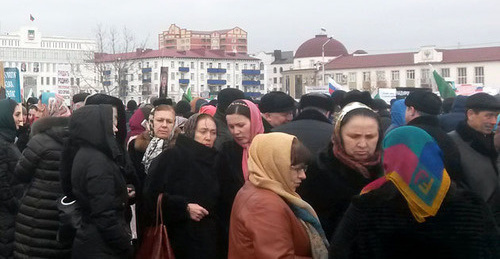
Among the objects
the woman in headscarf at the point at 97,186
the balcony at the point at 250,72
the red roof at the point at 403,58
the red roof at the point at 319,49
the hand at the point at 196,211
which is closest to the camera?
the woman in headscarf at the point at 97,186

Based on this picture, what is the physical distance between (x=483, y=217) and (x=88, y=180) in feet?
8.34

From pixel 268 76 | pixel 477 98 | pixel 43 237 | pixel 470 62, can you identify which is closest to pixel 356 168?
pixel 477 98

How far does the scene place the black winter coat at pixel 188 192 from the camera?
4.95 meters

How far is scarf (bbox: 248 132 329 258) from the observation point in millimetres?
3572

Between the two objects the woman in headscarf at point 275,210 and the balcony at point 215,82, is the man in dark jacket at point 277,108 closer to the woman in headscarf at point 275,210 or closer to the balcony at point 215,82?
the woman in headscarf at point 275,210

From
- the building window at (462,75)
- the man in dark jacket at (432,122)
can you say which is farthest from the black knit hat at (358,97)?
the building window at (462,75)

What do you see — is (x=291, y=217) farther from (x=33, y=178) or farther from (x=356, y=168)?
(x=33, y=178)

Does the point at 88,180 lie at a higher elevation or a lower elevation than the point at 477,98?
lower

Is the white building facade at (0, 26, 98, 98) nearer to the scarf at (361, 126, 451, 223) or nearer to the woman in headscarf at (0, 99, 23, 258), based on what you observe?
the woman in headscarf at (0, 99, 23, 258)

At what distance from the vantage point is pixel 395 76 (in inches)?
3632

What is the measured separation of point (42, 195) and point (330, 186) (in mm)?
2178

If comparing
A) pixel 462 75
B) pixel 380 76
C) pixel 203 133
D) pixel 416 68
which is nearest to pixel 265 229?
pixel 203 133

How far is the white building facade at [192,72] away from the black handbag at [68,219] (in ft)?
335

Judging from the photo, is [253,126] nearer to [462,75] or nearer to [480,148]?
[480,148]
